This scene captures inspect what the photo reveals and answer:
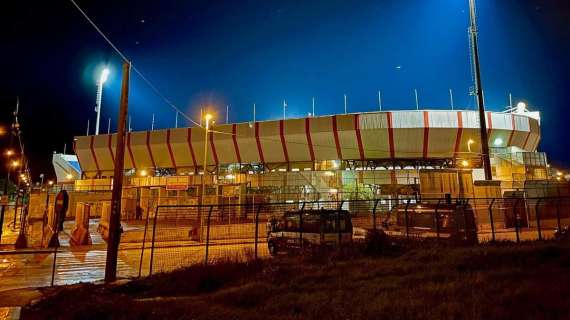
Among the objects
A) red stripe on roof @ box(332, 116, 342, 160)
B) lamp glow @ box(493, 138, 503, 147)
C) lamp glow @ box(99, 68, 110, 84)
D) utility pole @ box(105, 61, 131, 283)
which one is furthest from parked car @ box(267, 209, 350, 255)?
lamp glow @ box(99, 68, 110, 84)

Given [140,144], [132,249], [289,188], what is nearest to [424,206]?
[132,249]

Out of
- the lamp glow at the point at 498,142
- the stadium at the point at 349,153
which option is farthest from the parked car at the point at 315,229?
the lamp glow at the point at 498,142

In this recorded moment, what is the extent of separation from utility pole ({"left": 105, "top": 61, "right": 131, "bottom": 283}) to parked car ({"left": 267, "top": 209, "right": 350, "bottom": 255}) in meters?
5.70

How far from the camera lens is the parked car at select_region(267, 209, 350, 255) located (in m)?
12.8

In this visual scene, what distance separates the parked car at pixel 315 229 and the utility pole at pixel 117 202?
5.70 metres

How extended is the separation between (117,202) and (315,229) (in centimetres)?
640

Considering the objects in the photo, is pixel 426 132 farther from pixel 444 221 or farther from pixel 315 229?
pixel 315 229

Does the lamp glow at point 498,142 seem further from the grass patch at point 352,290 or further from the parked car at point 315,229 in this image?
the grass patch at point 352,290

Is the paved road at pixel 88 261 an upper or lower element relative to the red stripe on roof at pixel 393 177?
lower

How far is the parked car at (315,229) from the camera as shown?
502 inches

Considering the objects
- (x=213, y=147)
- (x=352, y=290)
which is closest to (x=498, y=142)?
(x=213, y=147)

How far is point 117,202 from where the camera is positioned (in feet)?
35.0

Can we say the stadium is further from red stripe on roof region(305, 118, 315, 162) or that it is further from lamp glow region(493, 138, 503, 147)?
lamp glow region(493, 138, 503, 147)

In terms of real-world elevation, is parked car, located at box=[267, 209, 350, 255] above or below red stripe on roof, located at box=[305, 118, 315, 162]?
below
